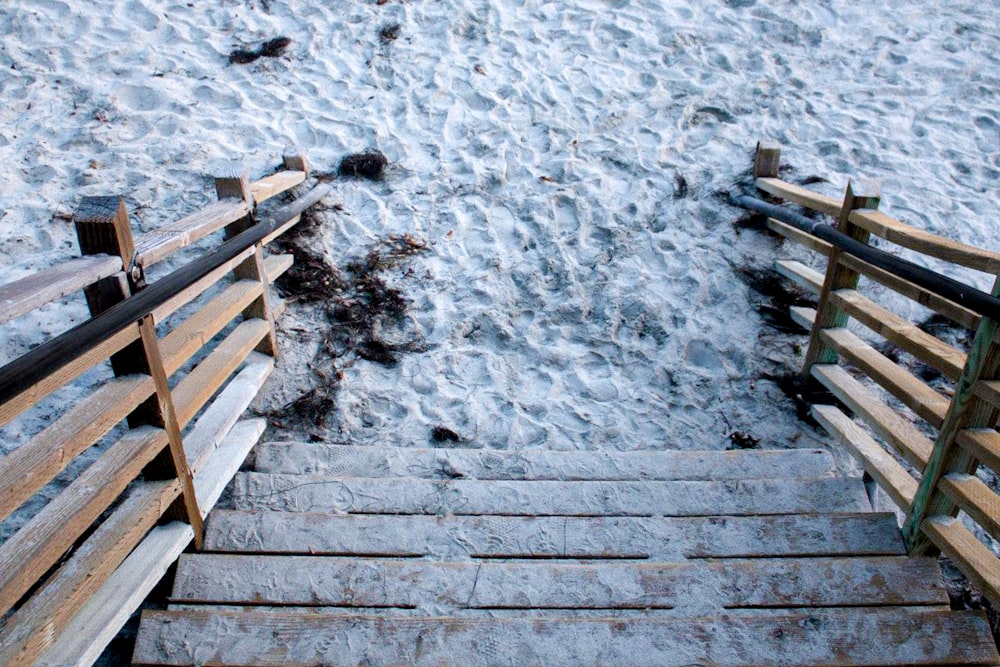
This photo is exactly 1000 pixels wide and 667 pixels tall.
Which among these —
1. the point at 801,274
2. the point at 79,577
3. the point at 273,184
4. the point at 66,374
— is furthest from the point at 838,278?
the point at 79,577

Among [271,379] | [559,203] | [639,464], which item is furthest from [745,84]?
[271,379]

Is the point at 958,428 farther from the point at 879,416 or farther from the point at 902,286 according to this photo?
the point at 902,286

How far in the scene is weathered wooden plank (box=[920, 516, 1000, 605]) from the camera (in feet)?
8.09

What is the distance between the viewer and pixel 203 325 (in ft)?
10.3

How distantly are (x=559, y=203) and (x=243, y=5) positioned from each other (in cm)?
402

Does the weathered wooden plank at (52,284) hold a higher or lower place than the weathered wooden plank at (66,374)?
higher

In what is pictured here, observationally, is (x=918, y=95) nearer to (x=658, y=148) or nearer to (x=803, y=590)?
(x=658, y=148)

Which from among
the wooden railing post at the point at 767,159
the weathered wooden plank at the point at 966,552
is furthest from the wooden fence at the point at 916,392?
the wooden railing post at the point at 767,159

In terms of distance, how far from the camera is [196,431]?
3.14 metres

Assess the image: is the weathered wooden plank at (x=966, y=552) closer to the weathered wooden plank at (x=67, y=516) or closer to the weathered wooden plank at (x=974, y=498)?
the weathered wooden plank at (x=974, y=498)

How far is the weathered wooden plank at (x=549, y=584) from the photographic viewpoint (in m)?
2.62

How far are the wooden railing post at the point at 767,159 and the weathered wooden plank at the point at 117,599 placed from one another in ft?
15.0

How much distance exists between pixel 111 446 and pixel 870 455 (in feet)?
11.2

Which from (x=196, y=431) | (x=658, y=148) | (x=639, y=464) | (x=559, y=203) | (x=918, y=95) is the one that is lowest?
(x=639, y=464)
